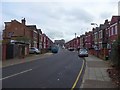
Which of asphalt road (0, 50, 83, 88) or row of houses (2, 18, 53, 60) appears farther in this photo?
row of houses (2, 18, 53, 60)

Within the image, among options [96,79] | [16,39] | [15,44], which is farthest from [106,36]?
[96,79]

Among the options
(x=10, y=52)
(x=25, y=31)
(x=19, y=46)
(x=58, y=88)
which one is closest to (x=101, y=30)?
(x=25, y=31)

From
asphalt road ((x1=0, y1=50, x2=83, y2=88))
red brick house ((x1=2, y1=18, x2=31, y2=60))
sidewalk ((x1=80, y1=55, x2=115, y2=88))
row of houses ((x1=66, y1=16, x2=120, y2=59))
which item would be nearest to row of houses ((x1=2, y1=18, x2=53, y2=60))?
red brick house ((x1=2, y1=18, x2=31, y2=60))

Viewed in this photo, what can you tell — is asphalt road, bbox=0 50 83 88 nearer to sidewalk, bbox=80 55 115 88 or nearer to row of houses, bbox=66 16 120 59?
sidewalk, bbox=80 55 115 88

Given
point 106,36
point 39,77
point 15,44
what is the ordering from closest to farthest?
point 39,77
point 15,44
point 106,36

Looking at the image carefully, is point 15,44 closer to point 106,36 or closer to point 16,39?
point 16,39

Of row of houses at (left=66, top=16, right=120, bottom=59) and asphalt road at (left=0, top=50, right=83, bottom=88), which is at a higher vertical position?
row of houses at (left=66, top=16, right=120, bottom=59)

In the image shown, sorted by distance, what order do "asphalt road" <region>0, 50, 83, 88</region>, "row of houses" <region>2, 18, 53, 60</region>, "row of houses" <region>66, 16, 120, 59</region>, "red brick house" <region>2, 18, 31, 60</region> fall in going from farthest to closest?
1. "row of houses" <region>66, 16, 120, 59</region>
2. "row of houses" <region>2, 18, 53, 60</region>
3. "red brick house" <region>2, 18, 31, 60</region>
4. "asphalt road" <region>0, 50, 83, 88</region>

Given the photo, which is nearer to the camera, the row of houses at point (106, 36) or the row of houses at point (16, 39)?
the row of houses at point (16, 39)

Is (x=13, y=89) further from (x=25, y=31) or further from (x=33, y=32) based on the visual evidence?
(x=33, y=32)

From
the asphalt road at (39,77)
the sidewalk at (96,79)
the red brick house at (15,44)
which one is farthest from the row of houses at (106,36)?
the red brick house at (15,44)

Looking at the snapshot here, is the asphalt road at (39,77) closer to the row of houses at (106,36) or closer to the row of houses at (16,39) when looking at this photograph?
the row of houses at (106,36)

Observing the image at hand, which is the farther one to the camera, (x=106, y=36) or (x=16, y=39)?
(x=106, y=36)

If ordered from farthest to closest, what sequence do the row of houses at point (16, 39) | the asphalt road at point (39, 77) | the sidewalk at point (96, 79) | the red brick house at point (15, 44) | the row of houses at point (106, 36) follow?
the row of houses at point (106, 36) → the row of houses at point (16, 39) → the red brick house at point (15, 44) → the asphalt road at point (39, 77) → the sidewalk at point (96, 79)
